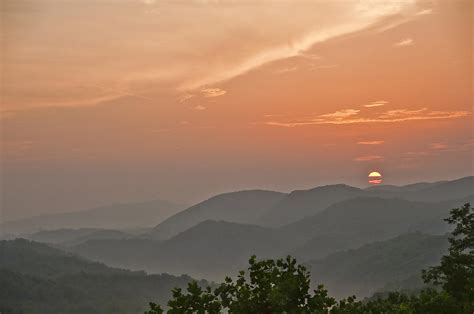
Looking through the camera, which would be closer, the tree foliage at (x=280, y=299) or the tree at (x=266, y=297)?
the tree foliage at (x=280, y=299)

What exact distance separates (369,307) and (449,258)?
39.8 feet

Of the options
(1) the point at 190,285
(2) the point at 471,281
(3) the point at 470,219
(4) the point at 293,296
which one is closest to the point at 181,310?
(1) the point at 190,285

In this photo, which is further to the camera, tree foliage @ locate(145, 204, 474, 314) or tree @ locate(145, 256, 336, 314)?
tree @ locate(145, 256, 336, 314)

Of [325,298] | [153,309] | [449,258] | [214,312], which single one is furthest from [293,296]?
[449,258]

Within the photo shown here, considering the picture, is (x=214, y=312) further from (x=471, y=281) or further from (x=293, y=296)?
(x=471, y=281)

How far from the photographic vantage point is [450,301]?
2538cm

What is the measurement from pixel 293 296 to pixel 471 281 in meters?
10.4

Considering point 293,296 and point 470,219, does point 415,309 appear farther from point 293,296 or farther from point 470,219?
point 470,219

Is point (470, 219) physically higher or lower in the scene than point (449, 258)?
higher

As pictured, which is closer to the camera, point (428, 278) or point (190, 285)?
point (190, 285)

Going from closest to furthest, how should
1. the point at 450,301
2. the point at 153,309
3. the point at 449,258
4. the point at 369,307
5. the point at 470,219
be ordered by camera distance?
the point at 450,301 < the point at 153,309 < the point at 369,307 < the point at 449,258 < the point at 470,219

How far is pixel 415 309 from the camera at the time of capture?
2592 cm

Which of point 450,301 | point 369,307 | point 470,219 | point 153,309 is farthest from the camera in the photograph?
point 470,219

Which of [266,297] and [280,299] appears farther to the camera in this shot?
[266,297]
